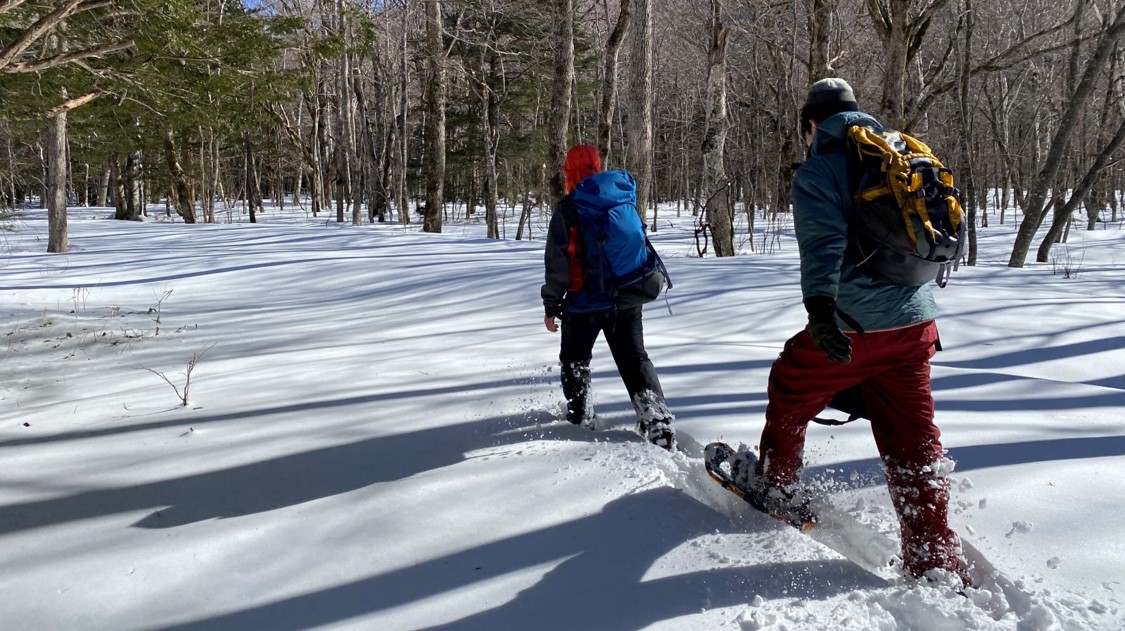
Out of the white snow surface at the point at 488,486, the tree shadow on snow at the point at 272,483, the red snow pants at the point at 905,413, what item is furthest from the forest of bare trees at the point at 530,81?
the red snow pants at the point at 905,413

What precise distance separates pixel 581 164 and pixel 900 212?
1628 mm

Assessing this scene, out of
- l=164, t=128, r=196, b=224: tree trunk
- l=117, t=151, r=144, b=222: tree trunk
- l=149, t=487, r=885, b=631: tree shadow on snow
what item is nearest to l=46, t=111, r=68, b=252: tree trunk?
l=164, t=128, r=196, b=224: tree trunk

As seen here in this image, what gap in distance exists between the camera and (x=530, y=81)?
2366cm

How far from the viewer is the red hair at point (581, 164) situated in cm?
335

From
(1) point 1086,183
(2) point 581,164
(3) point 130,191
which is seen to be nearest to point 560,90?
(2) point 581,164

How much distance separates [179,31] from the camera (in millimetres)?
6168

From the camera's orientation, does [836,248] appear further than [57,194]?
No

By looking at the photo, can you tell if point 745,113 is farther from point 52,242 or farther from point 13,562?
point 13,562

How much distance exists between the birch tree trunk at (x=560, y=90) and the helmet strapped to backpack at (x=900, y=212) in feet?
27.3

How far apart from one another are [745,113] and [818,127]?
30816 mm

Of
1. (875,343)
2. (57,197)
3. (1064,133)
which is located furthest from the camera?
(57,197)

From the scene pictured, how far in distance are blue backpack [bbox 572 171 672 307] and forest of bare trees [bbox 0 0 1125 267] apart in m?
4.35

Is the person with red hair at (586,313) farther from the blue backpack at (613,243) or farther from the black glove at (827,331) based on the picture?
the black glove at (827,331)

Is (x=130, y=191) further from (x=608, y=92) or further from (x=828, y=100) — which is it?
(x=828, y=100)
